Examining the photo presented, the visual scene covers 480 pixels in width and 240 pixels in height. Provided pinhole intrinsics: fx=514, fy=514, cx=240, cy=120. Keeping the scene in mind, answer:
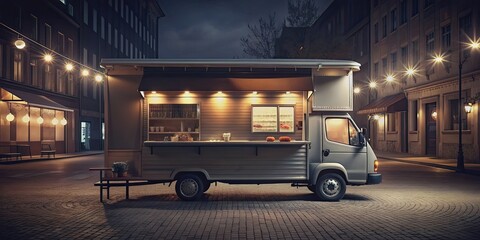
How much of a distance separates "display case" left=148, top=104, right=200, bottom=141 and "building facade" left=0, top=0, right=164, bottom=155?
12722mm

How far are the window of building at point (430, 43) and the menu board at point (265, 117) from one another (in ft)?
76.9

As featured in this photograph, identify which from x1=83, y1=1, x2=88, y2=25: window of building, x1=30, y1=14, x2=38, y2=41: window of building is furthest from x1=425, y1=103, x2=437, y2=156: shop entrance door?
x1=83, y1=1, x2=88, y2=25: window of building

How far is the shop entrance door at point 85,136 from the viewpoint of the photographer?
156 feet

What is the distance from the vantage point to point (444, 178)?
1998 cm

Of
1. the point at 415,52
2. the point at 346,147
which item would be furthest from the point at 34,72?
the point at 346,147

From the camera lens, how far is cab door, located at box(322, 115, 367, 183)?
13414mm

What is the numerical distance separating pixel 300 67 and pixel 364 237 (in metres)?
5.94

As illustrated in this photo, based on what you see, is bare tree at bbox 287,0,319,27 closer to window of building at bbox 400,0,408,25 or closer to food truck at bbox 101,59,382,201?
window of building at bbox 400,0,408,25

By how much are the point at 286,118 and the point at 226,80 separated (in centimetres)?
205

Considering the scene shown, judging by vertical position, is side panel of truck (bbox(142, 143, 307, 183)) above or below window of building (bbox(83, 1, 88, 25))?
below

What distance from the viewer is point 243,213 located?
11.3 meters

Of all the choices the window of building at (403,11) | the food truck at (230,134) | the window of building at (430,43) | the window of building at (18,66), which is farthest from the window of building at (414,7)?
the window of building at (18,66)

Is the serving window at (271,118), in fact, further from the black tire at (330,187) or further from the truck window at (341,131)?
the black tire at (330,187)

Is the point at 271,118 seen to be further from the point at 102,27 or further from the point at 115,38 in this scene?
the point at 115,38
